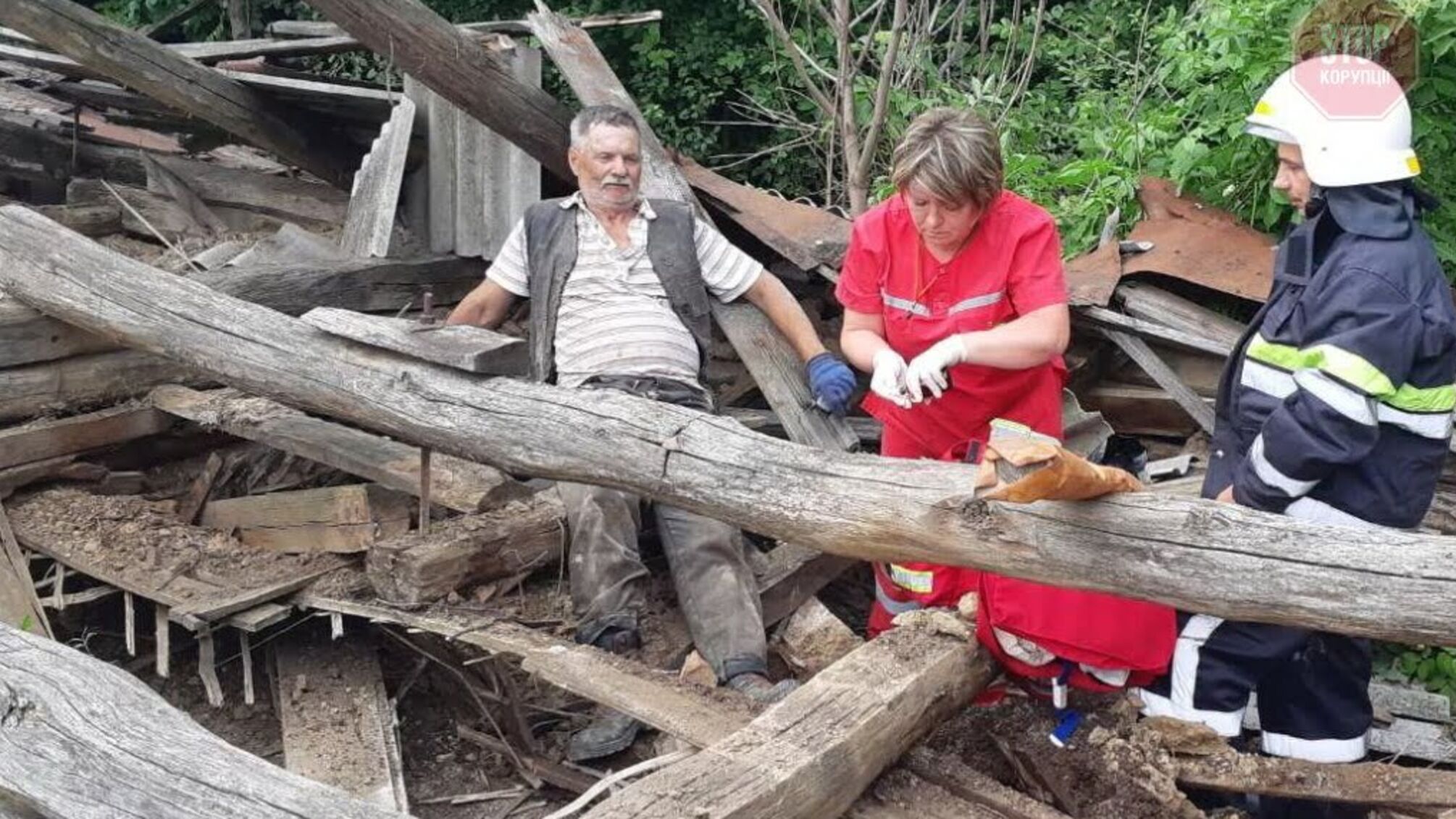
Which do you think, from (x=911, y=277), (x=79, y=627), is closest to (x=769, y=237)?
(x=911, y=277)

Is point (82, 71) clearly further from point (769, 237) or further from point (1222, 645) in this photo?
point (1222, 645)

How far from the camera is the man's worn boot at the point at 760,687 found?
3.85 m

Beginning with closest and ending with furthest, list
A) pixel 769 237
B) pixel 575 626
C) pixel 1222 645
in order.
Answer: pixel 1222 645, pixel 575 626, pixel 769 237

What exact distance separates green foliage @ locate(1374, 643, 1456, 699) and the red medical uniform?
51.6 inches

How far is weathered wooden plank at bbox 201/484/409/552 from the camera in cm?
469

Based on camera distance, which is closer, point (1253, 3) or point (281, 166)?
point (1253, 3)

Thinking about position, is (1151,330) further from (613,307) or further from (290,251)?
(290,251)

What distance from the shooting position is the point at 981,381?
12.9ft

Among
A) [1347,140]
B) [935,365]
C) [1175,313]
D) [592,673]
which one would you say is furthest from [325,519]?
[1347,140]

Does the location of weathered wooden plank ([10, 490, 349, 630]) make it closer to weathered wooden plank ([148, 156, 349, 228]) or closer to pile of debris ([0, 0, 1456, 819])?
pile of debris ([0, 0, 1456, 819])

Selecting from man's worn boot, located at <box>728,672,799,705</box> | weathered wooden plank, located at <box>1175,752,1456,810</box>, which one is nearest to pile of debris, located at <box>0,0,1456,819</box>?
weathered wooden plank, located at <box>1175,752,1456,810</box>

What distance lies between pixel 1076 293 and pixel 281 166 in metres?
4.64

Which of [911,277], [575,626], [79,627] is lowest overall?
[79,627]

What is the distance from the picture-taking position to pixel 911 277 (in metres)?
3.93
